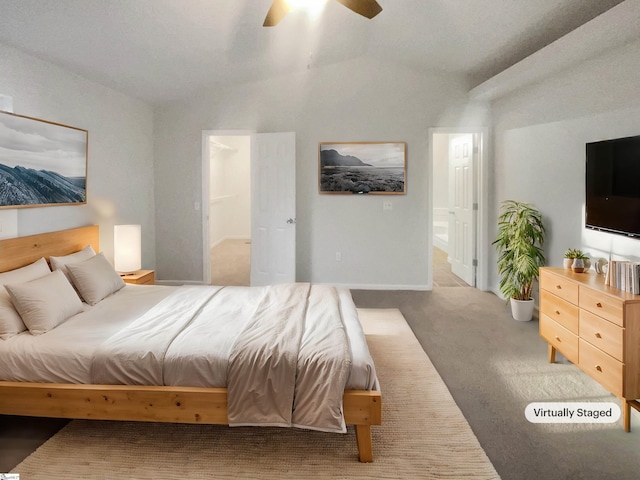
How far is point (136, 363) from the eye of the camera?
2.38 meters

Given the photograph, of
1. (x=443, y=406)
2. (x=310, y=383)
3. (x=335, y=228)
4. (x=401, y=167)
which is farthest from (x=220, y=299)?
(x=401, y=167)

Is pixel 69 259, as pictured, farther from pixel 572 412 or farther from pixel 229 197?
pixel 229 197

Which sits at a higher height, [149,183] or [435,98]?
[435,98]

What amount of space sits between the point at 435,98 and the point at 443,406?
410 cm

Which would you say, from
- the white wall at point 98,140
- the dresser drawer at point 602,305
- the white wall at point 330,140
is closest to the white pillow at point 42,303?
the white wall at point 98,140

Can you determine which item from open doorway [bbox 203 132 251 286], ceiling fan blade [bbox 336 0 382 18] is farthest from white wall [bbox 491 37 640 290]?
open doorway [bbox 203 132 251 286]

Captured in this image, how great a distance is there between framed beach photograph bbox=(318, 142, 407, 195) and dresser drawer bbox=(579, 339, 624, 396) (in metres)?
3.22

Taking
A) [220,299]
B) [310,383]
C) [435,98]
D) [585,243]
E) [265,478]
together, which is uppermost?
[435,98]

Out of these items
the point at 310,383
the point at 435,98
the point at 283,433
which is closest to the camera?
the point at 310,383

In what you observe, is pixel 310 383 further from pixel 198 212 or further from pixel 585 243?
pixel 198 212

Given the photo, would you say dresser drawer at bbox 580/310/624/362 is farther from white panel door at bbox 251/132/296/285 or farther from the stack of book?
white panel door at bbox 251/132/296/285

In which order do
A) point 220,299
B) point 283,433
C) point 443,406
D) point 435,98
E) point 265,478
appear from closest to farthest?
point 265,478 → point 283,433 → point 443,406 → point 220,299 → point 435,98

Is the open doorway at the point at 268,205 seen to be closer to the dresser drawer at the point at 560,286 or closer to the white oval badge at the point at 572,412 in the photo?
the dresser drawer at the point at 560,286

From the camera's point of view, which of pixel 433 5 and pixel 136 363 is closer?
pixel 136 363
